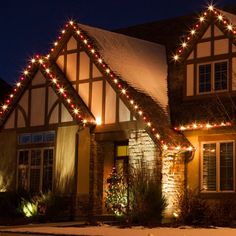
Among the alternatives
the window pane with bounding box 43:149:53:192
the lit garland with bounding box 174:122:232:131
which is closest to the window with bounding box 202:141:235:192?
the lit garland with bounding box 174:122:232:131

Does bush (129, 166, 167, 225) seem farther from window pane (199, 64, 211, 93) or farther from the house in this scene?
window pane (199, 64, 211, 93)

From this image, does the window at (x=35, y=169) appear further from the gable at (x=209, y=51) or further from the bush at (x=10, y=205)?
the gable at (x=209, y=51)

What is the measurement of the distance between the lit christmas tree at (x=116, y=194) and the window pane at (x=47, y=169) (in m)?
2.72

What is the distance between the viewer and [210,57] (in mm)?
23219

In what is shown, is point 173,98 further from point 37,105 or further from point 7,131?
point 7,131

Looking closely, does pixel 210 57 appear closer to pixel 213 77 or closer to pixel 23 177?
pixel 213 77

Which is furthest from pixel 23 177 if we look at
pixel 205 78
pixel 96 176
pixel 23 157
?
pixel 205 78

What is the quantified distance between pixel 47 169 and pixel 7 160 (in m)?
2.41

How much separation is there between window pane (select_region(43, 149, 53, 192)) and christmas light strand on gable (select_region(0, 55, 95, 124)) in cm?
226

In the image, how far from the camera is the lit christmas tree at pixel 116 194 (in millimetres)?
22828

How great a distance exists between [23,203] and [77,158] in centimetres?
284

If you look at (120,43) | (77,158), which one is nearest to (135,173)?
(77,158)

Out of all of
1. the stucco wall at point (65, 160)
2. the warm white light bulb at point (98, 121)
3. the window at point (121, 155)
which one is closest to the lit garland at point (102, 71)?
the warm white light bulb at point (98, 121)

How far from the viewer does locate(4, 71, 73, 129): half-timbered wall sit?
25.3m
